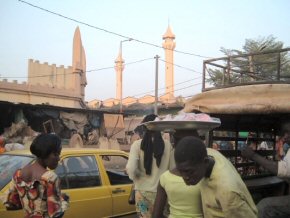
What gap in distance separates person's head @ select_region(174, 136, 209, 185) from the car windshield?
309 centimetres

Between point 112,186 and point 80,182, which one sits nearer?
point 80,182

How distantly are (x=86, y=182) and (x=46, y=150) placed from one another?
8.59 feet

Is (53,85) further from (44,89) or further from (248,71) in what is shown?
(248,71)

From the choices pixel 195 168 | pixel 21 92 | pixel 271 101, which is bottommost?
pixel 195 168

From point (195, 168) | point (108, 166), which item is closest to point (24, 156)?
point (108, 166)

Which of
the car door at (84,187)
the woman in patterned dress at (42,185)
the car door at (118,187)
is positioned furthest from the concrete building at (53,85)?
the woman in patterned dress at (42,185)

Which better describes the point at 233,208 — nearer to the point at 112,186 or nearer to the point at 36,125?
the point at 112,186

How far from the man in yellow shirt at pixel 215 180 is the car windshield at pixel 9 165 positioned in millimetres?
3093

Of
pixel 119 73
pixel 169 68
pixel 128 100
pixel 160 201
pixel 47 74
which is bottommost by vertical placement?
pixel 160 201

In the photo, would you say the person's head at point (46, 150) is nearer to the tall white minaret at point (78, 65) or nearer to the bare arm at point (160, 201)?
the bare arm at point (160, 201)

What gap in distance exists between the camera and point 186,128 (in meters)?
3.10

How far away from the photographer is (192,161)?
2066mm

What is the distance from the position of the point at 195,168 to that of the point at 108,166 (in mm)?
4612

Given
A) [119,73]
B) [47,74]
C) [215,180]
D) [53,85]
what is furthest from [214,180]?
[119,73]
